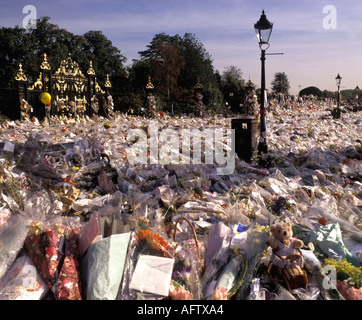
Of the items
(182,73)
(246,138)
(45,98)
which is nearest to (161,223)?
(246,138)

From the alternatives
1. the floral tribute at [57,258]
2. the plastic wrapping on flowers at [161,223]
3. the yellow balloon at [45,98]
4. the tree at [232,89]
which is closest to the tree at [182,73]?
the tree at [232,89]

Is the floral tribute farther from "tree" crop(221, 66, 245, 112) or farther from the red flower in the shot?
"tree" crop(221, 66, 245, 112)

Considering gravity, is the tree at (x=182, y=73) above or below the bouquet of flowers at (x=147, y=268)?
above

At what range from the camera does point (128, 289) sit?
2.43 m

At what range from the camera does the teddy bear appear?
263cm

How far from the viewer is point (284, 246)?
108 inches

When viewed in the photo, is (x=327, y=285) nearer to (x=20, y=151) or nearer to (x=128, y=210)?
(x=128, y=210)

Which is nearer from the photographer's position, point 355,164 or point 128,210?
point 128,210

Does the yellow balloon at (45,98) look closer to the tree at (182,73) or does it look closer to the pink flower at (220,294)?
the tree at (182,73)

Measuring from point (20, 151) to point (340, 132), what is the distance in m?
11.6

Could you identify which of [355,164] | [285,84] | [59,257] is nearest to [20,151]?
[59,257]

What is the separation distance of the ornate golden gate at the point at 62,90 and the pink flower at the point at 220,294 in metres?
14.8

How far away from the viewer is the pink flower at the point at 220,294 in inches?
93.6

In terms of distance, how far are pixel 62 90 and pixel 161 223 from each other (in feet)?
48.2
